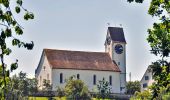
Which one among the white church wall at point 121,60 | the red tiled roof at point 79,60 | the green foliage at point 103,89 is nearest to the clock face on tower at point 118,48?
the white church wall at point 121,60

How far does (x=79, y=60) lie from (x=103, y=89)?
15584 millimetres

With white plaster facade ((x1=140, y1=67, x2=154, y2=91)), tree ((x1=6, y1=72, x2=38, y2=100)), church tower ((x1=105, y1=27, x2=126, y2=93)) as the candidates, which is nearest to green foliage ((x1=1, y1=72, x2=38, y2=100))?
tree ((x1=6, y1=72, x2=38, y2=100))

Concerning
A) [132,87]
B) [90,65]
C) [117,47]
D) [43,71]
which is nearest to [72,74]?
[90,65]

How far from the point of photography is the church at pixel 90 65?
141625mm

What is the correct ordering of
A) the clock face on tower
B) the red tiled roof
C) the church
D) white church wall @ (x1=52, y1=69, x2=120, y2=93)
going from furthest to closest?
the clock face on tower, the red tiled roof, the church, white church wall @ (x1=52, y1=69, x2=120, y2=93)

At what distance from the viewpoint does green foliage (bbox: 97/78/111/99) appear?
429 feet

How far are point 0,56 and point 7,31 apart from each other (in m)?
0.46

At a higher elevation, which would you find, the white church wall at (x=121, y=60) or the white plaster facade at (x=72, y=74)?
the white church wall at (x=121, y=60)

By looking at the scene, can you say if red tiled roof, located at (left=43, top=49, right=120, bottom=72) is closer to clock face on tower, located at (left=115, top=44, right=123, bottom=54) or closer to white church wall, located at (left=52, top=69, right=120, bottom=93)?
white church wall, located at (left=52, top=69, right=120, bottom=93)

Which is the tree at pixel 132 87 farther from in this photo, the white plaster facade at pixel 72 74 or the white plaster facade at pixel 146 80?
the white plaster facade at pixel 72 74

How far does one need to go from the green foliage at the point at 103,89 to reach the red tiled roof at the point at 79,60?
20.0 ft

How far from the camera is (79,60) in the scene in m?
148

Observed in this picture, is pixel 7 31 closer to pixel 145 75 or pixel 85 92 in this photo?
pixel 85 92

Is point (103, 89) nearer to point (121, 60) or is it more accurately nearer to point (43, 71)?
point (121, 60)
